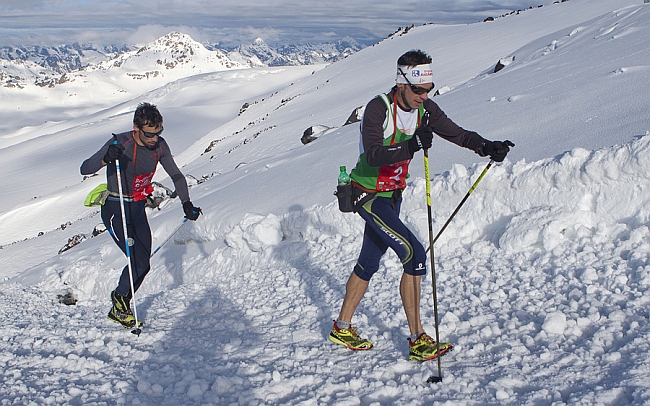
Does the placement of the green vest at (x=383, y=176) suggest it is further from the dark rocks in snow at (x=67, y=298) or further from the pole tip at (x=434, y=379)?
the dark rocks in snow at (x=67, y=298)

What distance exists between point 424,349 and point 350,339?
709 mm

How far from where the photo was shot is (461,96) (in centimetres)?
1420

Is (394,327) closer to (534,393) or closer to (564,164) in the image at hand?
(534,393)

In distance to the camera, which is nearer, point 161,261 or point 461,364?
point 461,364

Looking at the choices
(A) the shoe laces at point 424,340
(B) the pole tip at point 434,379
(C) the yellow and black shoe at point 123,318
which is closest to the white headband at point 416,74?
(A) the shoe laces at point 424,340

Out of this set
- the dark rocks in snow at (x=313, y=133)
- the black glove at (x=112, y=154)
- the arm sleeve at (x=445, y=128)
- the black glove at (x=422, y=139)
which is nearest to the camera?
the black glove at (x=422, y=139)

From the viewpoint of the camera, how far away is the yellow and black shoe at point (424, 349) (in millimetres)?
4309

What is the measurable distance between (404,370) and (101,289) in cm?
633

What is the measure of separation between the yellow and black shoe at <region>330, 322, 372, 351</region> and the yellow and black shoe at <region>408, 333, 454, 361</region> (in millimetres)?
470

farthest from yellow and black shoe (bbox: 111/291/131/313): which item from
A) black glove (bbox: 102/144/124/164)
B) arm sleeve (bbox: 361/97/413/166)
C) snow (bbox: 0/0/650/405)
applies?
arm sleeve (bbox: 361/97/413/166)

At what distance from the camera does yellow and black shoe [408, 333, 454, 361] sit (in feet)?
14.1

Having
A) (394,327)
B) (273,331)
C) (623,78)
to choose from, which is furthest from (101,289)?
(623,78)

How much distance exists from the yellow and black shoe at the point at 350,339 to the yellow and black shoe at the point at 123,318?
2.43 metres

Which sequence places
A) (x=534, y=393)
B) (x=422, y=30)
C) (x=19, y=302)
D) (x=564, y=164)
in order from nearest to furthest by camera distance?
(x=534, y=393), (x=564, y=164), (x=19, y=302), (x=422, y=30)
